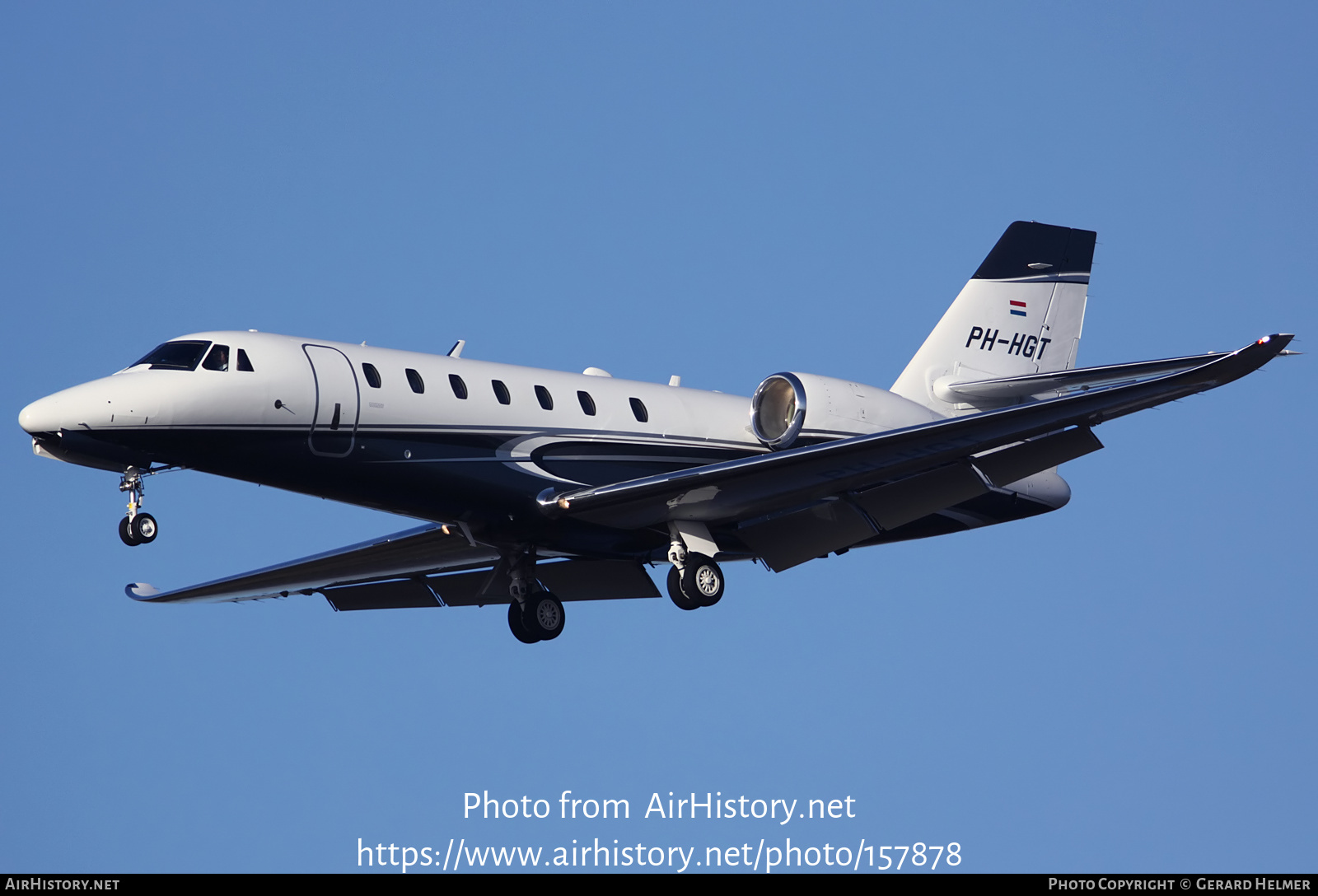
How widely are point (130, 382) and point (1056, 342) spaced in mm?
13951

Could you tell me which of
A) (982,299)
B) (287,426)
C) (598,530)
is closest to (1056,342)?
(982,299)

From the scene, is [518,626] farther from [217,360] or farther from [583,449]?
[217,360]

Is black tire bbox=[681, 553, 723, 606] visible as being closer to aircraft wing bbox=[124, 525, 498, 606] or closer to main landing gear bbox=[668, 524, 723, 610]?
main landing gear bbox=[668, 524, 723, 610]

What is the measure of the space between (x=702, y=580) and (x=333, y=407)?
520 centimetres

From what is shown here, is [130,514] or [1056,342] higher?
[1056,342]

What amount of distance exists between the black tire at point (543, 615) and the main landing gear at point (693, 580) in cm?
209

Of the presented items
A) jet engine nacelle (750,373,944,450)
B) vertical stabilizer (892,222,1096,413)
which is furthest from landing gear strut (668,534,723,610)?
vertical stabilizer (892,222,1096,413)

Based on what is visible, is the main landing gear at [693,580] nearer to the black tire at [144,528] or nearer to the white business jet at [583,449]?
the white business jet at [583,449]

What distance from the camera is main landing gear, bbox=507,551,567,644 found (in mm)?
22500

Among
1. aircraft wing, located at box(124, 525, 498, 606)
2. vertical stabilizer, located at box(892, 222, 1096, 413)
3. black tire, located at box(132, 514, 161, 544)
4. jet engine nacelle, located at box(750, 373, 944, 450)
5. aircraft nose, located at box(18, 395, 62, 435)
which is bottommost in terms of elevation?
black tire, located at box(132, 514, 161, 544)

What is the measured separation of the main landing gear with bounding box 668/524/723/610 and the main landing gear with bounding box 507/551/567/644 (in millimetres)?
2112

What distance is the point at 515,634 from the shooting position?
893 inches

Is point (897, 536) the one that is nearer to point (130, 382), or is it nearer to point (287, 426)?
point (287, 426)

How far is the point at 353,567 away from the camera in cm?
2405
